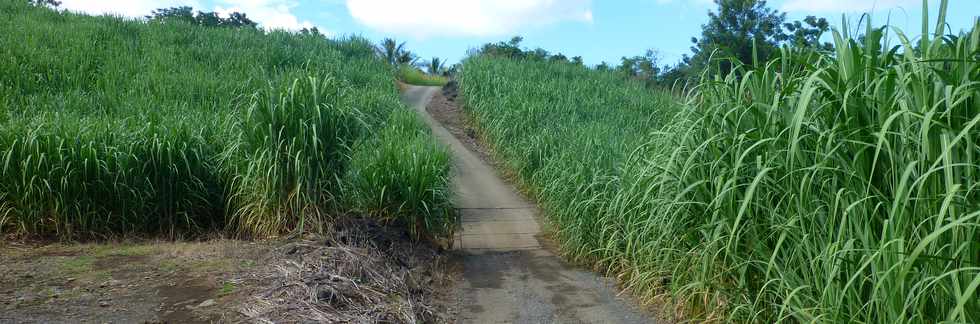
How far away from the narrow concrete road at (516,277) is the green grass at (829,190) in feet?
1.31

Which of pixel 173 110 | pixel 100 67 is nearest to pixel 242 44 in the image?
pixel 100 67

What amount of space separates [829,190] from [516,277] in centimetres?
381

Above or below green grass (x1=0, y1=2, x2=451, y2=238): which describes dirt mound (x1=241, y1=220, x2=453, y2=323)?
below

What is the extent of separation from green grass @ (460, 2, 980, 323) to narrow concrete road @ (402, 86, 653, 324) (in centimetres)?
40

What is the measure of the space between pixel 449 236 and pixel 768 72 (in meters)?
4.41

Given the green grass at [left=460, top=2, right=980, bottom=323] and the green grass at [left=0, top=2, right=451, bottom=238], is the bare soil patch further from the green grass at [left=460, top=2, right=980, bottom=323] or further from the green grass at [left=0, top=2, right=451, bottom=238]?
the green grass at [left=460, top=2, right=980, bottom=323]

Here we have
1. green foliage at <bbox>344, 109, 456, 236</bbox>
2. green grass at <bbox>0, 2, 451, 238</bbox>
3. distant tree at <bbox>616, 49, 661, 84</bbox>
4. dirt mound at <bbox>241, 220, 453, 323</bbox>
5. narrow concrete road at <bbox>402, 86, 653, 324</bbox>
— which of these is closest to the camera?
dirt mound at <bbox>241, 220, 453, 323</bbox>

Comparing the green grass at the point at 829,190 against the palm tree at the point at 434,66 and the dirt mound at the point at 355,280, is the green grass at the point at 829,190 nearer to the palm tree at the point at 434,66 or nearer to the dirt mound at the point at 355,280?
the dirt mound at the point at 355,280

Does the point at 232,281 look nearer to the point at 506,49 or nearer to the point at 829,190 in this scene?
the point at 829,190

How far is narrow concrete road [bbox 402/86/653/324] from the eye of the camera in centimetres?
588

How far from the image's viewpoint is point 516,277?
7066 millimetres

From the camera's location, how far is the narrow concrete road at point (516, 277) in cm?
588

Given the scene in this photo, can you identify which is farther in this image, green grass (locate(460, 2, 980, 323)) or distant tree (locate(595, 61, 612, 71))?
distant tree (locate(595, 61, 612, 71))

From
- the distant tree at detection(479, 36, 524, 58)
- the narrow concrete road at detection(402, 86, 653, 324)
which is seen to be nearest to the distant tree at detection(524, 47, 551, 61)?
the distant tree at detection(479, 36, 524, 58)
